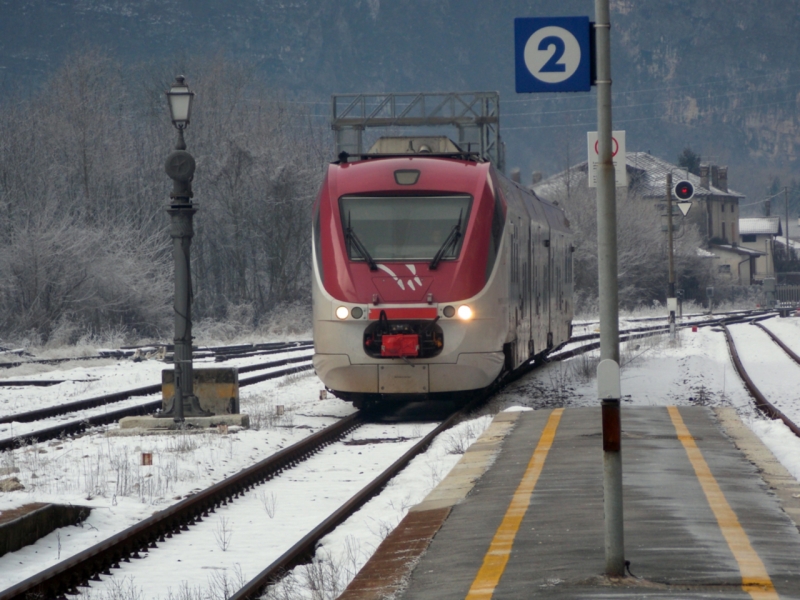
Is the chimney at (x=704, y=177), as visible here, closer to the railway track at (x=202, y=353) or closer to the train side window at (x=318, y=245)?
the railway track at (x=202, y=353)

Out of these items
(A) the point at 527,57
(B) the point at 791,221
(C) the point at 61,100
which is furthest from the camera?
(B) the point at 791,221

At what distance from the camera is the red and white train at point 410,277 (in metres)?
14.0

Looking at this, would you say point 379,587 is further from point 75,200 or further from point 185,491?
point 75,200

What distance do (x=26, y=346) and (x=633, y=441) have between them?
25278 mm

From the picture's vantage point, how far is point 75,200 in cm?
3962

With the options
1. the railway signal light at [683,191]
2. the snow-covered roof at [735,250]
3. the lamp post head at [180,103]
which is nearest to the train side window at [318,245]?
the lamp post head at [180,103]

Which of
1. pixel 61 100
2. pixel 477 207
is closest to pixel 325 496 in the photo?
pixel 477 207

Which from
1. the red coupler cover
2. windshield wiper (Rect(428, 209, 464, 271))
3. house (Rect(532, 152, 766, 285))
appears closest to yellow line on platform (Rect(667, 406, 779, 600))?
the red coupler cover

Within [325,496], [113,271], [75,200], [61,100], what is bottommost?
[325,496]

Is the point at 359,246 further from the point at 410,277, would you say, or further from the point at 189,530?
the point at 189,530

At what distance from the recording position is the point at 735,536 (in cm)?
663

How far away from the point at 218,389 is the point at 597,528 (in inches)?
335

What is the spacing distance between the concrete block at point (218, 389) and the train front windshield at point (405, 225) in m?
2.16

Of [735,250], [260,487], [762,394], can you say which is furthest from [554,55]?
[735,250]
